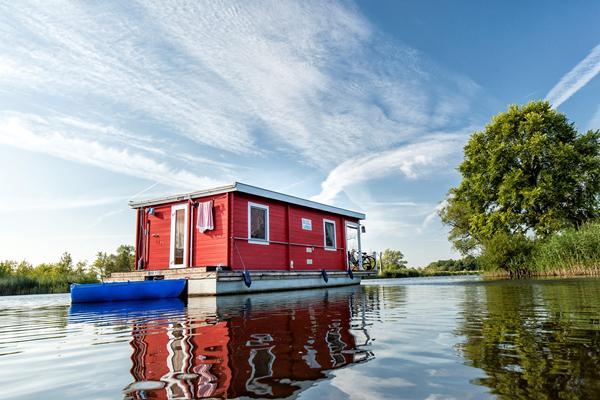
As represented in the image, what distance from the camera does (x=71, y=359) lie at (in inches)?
89.6

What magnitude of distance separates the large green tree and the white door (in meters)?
17.3

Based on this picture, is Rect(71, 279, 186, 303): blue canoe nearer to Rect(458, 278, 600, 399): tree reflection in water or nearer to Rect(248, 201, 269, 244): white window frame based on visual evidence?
Rect(248, 201, 269, 244): white window frame

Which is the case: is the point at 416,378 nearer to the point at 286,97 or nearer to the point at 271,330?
the point at 271,330

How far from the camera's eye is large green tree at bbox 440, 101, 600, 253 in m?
20.8

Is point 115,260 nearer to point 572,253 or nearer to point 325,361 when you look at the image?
point 572,253

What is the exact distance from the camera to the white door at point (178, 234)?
490 inches

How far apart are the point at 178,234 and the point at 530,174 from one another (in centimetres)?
2147

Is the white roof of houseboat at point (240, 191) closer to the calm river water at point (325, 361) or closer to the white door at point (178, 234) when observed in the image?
the white door at point (178, 234)

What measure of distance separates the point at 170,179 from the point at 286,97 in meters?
7.02

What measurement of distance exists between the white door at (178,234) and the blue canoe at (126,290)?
112 inches

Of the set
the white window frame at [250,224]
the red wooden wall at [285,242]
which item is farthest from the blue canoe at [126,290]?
the white window frame at [250,224]

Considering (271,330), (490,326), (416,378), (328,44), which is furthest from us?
(328,44)

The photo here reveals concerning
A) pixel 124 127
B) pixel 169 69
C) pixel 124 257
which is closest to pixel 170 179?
pixel 124 127

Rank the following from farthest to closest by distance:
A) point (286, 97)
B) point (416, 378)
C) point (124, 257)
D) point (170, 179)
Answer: point (124, 257) → point (170, 179) → point (286, 97) → point (416, 378)
